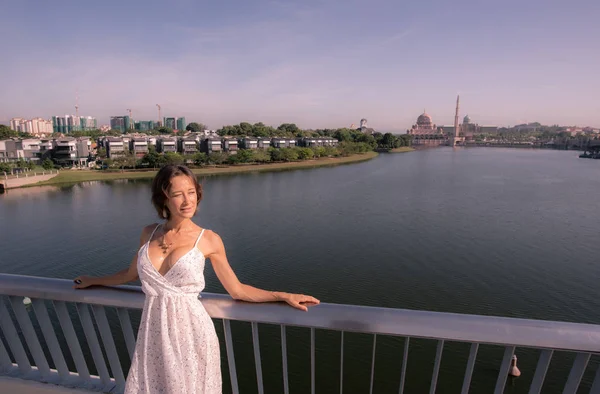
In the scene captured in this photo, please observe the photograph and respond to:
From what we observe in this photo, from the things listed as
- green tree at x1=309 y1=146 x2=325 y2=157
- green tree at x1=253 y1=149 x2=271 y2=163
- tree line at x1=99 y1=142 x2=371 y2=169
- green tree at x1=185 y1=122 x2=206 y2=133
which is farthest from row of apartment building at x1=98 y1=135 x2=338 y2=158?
green tree at x1=185 y1=122 x2=206 y2=133

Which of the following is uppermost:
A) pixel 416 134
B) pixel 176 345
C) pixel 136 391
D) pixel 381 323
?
pixel 381 323

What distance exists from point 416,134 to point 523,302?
97.9 meters

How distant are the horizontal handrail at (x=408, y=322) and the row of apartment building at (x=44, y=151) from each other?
118ft

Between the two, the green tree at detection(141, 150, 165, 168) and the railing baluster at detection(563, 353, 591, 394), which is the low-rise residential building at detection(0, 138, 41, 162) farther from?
the railing baluster at detection(563, 353, 591, 394)

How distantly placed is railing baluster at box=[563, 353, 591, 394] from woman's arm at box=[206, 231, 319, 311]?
2.01 ft

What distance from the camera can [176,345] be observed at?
989 millimetres

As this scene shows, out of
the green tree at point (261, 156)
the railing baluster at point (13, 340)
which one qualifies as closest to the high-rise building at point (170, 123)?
the green tree at point (261, 156)

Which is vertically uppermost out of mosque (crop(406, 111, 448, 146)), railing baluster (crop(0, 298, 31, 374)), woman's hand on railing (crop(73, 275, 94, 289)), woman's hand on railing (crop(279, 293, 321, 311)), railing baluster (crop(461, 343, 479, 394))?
woman's hand on railing (crop(279, 293, 321, 311))

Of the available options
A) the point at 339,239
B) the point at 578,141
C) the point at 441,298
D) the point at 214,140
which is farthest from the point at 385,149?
the point at 441,298

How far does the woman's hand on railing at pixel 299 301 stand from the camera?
Answer: 0.95 m

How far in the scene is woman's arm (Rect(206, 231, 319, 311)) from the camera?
3.16ft

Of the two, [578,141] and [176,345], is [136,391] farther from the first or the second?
[578,141]

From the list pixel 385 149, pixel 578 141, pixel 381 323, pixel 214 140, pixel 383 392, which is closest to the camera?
pixel 381 323

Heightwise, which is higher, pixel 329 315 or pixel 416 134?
pixel 329 315
